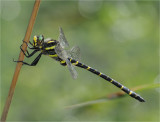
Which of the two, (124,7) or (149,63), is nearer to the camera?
(149,63)

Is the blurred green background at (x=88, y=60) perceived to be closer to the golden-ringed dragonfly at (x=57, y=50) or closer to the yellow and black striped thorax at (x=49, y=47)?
the golden-ringed dragonfly at (x=57, y=50)

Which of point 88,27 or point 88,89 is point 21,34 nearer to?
point 88,27

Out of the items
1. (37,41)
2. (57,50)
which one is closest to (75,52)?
(57,50)

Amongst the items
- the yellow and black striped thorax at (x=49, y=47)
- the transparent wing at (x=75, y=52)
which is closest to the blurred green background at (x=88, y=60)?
the transparent wing at (x=75, y=52)

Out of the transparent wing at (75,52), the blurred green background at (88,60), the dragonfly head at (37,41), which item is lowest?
the dragonfly head at (37,41)

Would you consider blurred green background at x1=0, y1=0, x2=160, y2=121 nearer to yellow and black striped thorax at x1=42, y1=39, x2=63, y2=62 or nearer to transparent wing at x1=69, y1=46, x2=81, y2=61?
transparent wing at x1=69, y1=46, x2=81, y2=61

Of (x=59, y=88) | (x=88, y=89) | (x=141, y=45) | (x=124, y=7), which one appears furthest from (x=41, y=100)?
(x=124, y=7)

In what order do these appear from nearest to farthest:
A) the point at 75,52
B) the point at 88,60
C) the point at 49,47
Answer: the point at 49,47, the point at 75,52, the point at 88,60

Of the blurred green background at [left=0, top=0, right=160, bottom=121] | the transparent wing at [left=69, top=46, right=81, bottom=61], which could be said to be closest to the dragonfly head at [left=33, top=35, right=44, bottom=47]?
the transparent wing at [left=69, top=46, right=81, bottom=61]

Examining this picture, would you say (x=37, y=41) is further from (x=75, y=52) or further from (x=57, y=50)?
(x=75, y=52)
